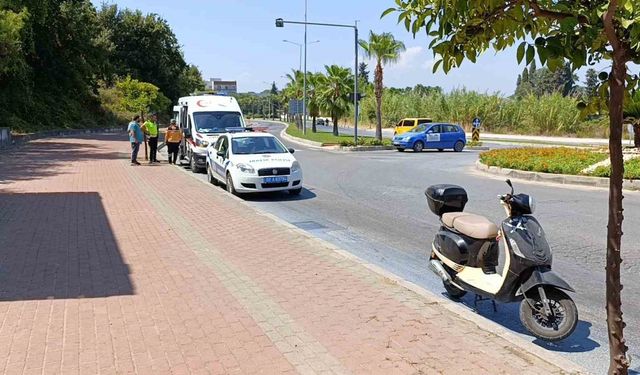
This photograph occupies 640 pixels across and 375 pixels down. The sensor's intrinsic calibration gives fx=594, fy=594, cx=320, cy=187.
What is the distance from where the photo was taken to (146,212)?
417 inches

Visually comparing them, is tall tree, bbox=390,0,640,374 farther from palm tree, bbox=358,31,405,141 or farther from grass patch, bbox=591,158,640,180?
palm tree, bbox=358,31,405,141

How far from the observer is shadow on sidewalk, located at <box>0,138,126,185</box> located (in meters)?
16.4

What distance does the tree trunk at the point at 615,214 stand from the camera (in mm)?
3070

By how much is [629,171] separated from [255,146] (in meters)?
9.28

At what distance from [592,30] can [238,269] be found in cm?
469

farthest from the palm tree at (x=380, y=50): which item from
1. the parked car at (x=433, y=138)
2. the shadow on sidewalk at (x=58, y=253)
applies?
the shadow on sidewalk at (x=58, y=253)

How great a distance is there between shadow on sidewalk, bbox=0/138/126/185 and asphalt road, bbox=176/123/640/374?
7182mm

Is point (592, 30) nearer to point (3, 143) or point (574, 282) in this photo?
point (574, 282)

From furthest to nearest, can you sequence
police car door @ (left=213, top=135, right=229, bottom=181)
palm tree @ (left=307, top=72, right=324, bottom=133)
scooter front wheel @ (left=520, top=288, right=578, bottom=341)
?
palm tree @ (left=307, top=72, right=324, bottom=133)
police car door @ (left=213, top=135, right=229, bottom=181)
scooter front wheel @ (left=520, top=288, right=578, bottom=341)

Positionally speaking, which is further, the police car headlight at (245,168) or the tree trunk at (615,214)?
the police car headlight at (245,168)

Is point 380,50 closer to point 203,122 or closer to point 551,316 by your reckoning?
point 203,122

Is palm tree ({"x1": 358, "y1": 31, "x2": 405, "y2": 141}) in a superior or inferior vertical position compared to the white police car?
superior

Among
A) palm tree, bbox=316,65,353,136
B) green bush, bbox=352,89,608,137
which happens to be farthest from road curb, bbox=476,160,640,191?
palm tree, bbox=316,65,353,136

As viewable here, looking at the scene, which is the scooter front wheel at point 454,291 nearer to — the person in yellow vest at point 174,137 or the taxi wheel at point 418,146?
the person in yellow vest at point 174,137
